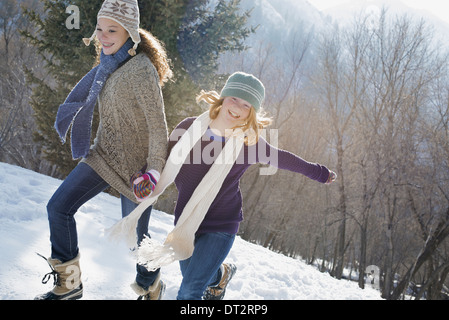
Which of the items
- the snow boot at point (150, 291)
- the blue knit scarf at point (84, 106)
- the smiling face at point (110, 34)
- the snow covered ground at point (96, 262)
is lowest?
the snow covered ground at point (96, 262)

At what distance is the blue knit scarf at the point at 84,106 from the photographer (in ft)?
7.41

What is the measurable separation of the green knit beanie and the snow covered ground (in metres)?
1.32

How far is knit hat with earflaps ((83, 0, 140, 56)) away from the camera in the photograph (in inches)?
86.8

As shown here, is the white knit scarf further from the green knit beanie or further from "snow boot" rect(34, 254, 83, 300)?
the green knit beanie

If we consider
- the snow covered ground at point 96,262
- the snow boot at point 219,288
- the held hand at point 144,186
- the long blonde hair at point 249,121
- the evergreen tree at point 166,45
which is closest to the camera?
the held hand at point 144,186

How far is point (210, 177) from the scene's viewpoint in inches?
90.6

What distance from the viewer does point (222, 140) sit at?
243cm

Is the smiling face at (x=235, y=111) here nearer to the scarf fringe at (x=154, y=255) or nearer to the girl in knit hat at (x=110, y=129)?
the girl in knit hat at (x=110, y=129)

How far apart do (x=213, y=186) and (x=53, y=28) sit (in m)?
6.83

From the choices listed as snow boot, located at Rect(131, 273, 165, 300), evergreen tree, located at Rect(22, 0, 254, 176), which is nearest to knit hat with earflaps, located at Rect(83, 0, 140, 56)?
snow boot, located at Rect(131, 273, 165, 300)

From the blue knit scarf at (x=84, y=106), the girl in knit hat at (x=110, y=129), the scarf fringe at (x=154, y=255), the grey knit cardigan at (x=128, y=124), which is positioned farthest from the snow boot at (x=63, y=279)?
the blue knit scarf at (x=84, y=106)

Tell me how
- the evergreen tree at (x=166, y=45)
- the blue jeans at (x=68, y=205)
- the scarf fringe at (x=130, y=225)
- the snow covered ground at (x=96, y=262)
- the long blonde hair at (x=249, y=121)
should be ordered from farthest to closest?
1. the evergreen tree at (x=166, y=45)
2. the snow covered ground at (x=96, y=262)
3. the long blonde hair at (x=249, y=121)
4. the scarf fringe at (x=130, y=225)
5. the blue jeans at (x=68, y=205)

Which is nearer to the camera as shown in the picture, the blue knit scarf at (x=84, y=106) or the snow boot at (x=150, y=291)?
the blue knit scarf at (x=84, y=106)

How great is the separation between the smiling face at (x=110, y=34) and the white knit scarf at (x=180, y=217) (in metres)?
0.75
